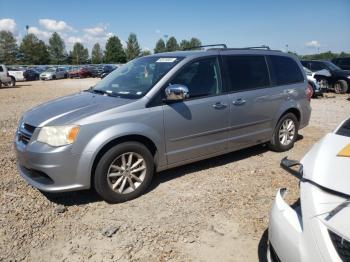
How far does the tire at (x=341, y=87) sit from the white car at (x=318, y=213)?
16040 mm

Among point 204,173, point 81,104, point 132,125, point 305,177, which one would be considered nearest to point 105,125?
point 132,125

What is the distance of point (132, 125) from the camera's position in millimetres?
4184

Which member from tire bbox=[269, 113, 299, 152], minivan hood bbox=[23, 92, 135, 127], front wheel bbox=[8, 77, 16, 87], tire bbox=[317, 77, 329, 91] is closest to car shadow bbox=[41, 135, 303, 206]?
tire bbox=[269, 113, 299, 152]

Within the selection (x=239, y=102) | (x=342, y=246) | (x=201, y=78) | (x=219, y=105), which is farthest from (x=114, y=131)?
(x=342, y=246)

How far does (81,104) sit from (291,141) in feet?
13.2

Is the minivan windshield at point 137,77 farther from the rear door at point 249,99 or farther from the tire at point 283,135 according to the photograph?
the tire at point 283,135

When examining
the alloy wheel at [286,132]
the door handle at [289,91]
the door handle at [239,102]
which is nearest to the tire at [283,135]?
the alloy wheel at [286,132]

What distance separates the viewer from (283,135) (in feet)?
21.0

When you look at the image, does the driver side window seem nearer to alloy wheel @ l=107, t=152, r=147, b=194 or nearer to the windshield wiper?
alloy wheel @ l=107, t=152, r=147, b=194

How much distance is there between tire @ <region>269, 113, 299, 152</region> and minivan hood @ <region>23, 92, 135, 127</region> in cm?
303

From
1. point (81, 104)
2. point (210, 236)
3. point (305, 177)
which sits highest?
point (81, 104)

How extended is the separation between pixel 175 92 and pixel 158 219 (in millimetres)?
1556

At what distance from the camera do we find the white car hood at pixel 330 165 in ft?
6.95

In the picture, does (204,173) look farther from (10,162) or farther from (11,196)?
(10,162)
